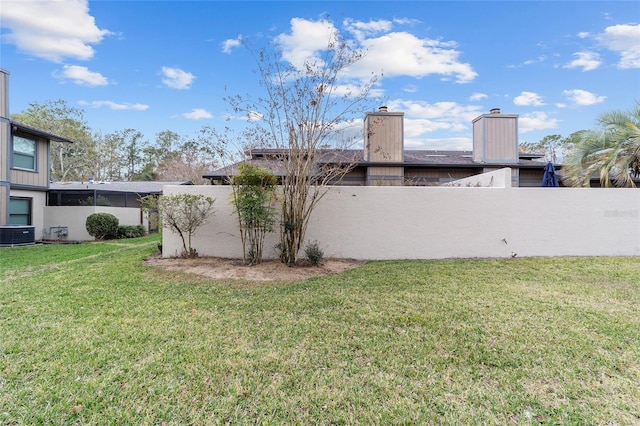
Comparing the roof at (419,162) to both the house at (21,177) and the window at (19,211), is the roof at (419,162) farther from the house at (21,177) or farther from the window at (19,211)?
the window at (19,211)

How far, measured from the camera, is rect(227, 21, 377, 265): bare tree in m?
7.18

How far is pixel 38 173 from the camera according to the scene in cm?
1361

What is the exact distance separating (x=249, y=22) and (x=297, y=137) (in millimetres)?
3802

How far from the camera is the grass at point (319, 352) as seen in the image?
2.36 meters

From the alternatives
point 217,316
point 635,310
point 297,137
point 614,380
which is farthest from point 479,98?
point 217,316

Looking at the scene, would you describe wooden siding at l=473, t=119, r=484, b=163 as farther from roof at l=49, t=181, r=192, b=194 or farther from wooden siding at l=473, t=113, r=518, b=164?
roof at l=49, t=181, r=192, b=194

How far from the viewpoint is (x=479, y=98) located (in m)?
13.6

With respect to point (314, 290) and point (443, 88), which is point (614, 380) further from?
point (443, 88)

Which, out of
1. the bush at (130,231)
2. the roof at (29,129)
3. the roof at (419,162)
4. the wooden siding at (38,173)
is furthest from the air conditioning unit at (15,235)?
the roof at (419,162)

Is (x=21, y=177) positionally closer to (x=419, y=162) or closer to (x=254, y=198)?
(x=254, y=198)

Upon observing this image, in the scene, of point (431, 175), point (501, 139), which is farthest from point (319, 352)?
point (501, 139)

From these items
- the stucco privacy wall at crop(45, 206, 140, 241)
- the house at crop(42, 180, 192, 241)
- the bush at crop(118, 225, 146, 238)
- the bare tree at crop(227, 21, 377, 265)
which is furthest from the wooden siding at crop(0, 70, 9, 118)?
the bare tree at crop(227, 21, 377, 265)

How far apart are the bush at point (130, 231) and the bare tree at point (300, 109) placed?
10.9m

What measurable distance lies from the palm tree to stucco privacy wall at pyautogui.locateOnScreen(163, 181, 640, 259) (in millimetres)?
2559
